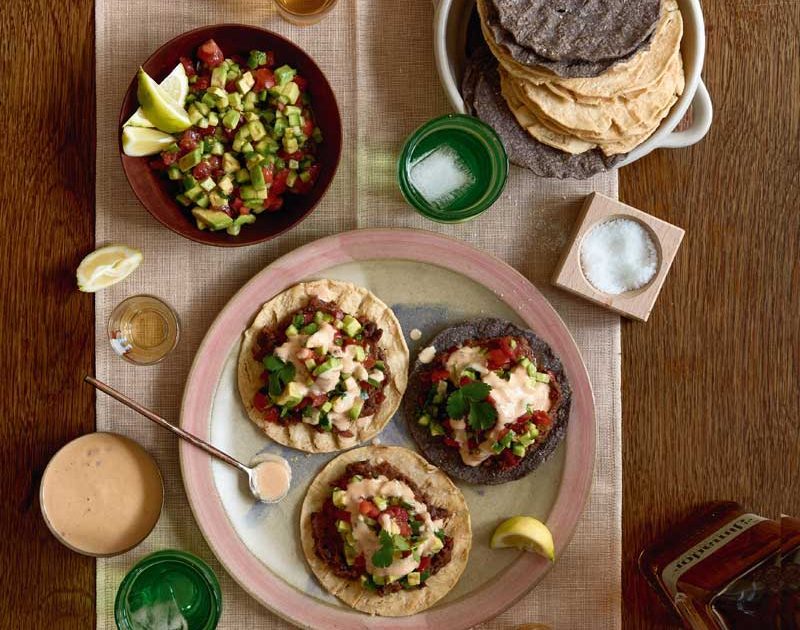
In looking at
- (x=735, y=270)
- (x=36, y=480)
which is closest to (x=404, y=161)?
(x=735, y=270)

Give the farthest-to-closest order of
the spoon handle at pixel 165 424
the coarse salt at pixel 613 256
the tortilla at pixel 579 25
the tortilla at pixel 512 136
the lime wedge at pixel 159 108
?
the coarse salt at pixel 613 256, the spoon handle at pixel 165 424, the tortilla at pixel 512 136, the lime wedge at pixel 159 108, the tortilla at pixel 579 25

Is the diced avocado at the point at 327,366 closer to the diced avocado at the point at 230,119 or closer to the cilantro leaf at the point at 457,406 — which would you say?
the cilantro leaf at the point at 457,406

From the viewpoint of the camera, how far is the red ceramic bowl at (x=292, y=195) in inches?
99.9

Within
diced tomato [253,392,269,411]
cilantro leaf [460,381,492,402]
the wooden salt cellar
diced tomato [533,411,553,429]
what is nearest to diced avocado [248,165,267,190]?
diced tomato [253,392,269,411]

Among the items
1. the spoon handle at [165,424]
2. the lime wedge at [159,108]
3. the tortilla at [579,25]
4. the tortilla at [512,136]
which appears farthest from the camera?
the spoon handle at [165,424]

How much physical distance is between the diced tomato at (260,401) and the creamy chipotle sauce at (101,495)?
40 centimetres

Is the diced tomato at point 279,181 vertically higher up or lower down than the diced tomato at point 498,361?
higher up

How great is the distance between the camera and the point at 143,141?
2.49m

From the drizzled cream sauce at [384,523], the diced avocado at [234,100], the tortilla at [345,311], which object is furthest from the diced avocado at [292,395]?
the diced avocado at [234,100]

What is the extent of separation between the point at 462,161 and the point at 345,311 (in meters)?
0.63

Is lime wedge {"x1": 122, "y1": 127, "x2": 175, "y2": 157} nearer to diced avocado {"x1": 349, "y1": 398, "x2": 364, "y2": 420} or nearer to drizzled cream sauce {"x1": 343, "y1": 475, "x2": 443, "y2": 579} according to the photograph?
diced avocado {"x1": 349, "y1": 398, "x2": 364, "y2": 420}

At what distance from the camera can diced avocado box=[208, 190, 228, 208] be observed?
8.34ft

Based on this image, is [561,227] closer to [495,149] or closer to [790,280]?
[495,149]

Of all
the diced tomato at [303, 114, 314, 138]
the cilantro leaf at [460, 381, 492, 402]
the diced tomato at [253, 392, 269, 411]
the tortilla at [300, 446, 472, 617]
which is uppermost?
the diced tomato at [303, 114, 314, 138]
